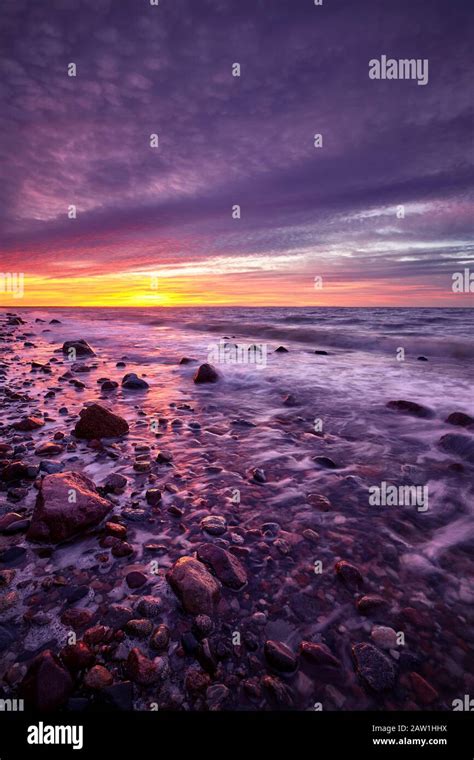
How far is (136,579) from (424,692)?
6.61 ft

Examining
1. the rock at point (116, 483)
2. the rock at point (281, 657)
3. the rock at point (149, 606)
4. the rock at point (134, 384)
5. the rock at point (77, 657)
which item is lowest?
the rock at point (281, 657)

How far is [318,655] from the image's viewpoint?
2109 mm

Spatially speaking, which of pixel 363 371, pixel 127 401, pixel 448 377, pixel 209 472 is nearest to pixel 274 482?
pixel 209 472

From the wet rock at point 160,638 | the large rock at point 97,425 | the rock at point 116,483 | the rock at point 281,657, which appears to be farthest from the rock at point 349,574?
the large rock at point 97,425

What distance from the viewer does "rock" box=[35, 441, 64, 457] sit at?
464cm

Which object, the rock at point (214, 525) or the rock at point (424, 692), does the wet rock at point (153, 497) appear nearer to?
the rock at point (214, 525)

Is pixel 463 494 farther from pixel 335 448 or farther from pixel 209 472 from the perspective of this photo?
pixel 209 472

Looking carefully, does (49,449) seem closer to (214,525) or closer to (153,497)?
(153,497)

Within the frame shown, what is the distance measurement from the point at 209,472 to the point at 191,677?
2510mm

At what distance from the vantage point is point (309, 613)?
2.42 meters

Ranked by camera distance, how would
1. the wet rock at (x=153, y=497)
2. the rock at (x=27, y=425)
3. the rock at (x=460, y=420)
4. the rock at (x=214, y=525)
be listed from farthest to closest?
the rock at (x=460, y=420) < the rock at (x=27, y=425) < the wet rock at (x=153, y=497) < the rock at (x=214, y=525)

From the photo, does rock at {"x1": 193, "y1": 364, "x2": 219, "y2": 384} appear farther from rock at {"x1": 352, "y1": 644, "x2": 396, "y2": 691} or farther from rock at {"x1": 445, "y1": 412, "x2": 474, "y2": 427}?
rock at {"x1": 352, "y1": 644, "x2": 396, "y2": 691}

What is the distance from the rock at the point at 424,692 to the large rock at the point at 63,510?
2.73 m

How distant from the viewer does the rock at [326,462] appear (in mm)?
4661
